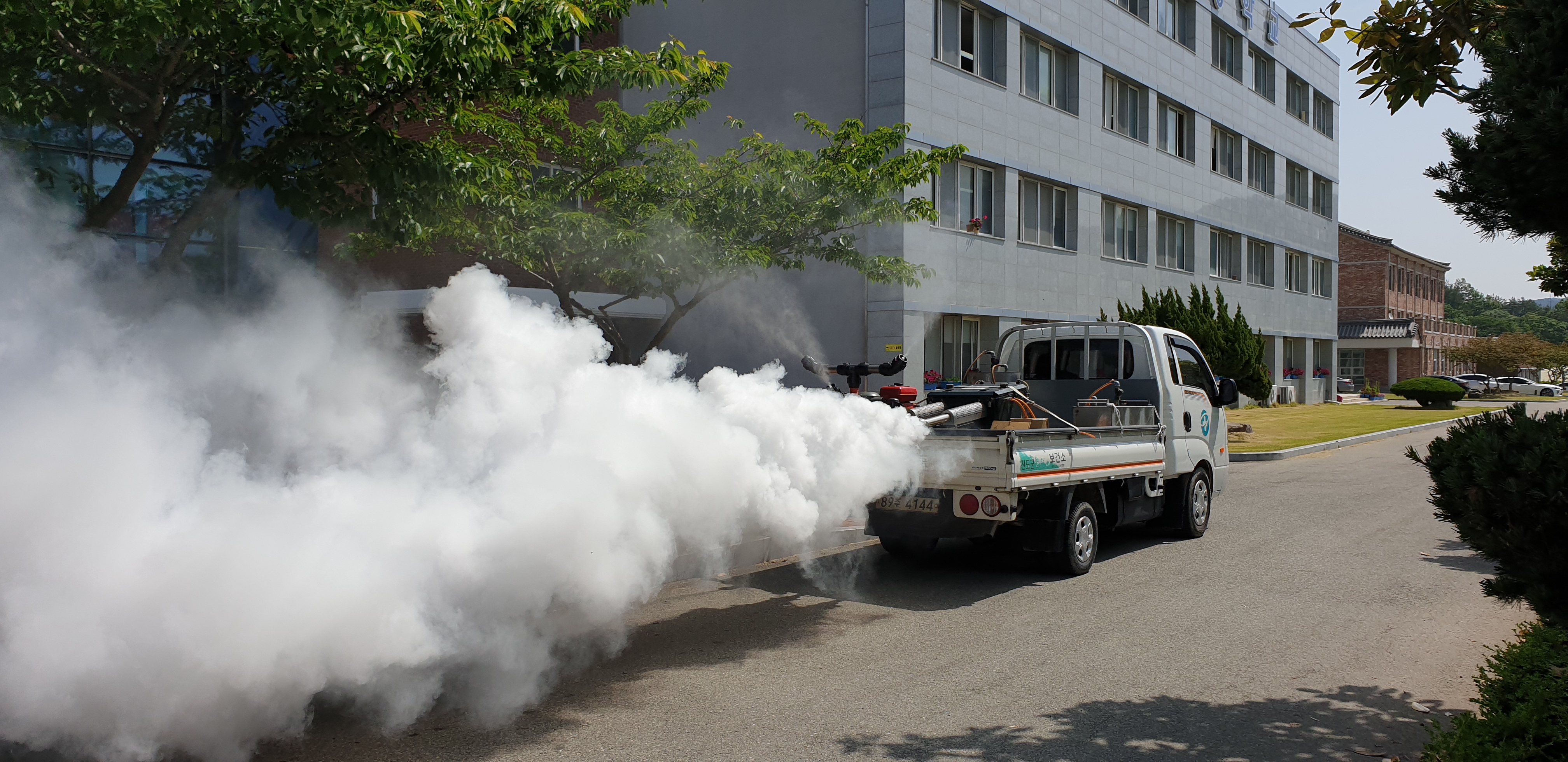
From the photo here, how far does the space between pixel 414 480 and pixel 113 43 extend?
3.37m

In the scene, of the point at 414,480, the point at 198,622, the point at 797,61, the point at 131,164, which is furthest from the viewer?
the point at 797,61

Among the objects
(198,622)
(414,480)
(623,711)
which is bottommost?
(623,711)

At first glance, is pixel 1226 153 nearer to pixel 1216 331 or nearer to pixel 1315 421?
pixel 1315 421

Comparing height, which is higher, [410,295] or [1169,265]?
[1169,265]

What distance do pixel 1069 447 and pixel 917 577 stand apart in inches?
64.5

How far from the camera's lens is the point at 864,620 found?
23.4 ft

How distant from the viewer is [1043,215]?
79.4 feet

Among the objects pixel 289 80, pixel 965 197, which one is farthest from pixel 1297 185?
pixel 289 80

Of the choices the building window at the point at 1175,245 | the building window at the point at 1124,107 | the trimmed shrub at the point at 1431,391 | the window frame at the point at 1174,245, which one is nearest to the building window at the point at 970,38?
the building window at the point at 1124,107

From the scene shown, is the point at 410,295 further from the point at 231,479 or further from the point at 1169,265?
the point at 1169,265

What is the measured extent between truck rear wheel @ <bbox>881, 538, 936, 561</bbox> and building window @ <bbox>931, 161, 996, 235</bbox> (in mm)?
11915

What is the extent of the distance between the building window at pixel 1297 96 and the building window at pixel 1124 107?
44.6 feet

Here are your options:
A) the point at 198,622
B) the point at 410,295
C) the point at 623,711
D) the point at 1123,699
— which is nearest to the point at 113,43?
the point at 198,622

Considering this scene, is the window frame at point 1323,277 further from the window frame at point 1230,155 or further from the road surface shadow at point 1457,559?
the road surface shadow at point 1457,559
